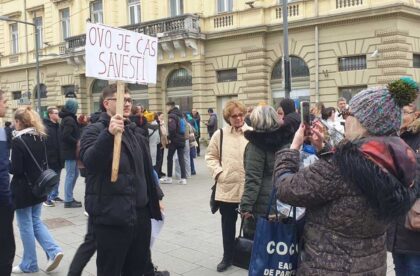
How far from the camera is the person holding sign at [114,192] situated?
327 centimetres

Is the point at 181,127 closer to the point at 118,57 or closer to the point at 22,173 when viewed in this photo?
the point at 22,173

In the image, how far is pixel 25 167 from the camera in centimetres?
475

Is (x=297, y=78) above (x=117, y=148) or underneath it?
above

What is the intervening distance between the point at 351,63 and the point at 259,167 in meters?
15.3

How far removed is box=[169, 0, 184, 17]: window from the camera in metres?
23.4

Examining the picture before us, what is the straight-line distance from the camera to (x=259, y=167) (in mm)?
4188

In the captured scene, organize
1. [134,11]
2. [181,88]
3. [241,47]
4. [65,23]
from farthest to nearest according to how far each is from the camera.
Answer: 1. [65,23]
2. [134,11]
3. [181,88]
4. [241,47]

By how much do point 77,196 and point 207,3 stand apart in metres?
14.8

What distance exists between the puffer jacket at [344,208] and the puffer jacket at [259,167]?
1833 millimetres

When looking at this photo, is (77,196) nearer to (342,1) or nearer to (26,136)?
(26,136)

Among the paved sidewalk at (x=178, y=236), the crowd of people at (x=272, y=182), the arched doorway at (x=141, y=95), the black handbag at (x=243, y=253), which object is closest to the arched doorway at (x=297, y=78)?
the arched doorway at (x=141, y=95)

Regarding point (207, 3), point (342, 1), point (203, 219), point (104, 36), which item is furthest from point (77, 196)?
point (207, 3)

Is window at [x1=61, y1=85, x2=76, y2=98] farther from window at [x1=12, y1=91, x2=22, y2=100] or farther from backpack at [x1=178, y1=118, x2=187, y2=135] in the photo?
backpack at [x1=178, y1=118, x2=187, y2=135]

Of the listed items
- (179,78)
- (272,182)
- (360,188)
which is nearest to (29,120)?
(272,182)
